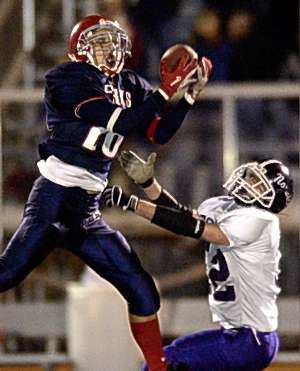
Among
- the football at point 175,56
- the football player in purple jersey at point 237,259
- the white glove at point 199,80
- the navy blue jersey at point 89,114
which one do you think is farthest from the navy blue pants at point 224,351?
the football at point 175,56

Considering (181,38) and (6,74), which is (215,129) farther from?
(6,74)

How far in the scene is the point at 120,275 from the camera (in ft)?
21.4

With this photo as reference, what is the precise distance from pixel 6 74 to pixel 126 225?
138cm

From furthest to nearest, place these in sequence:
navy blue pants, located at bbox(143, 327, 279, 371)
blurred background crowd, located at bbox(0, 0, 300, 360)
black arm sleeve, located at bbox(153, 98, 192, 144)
A: blurred background crowd, located at bbox(0, 0, 300, 360)
black arm sleeve, located at bbox(153, 98, 192, 144)
navy blue pants, located at bbox(143, 327, 279, 371)

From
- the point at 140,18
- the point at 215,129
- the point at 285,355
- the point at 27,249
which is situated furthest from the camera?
the point at 140,18

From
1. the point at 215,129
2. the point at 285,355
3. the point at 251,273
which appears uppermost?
the point at 215,129

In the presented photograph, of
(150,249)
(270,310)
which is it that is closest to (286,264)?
(150,249)

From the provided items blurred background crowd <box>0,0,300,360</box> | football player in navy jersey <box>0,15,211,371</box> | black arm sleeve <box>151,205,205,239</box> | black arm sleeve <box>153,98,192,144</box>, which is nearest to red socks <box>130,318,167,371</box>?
football player in navy jersey <box>0,15,211,371</box>

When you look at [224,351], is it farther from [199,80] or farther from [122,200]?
[199,80]

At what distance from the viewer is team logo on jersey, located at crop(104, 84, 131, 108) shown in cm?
655

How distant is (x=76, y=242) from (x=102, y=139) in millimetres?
417

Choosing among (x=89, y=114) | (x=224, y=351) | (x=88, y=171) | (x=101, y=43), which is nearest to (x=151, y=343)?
(x=224, y=351)

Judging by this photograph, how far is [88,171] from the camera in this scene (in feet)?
21.6

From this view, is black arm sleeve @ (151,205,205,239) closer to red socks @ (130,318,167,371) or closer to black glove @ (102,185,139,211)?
black glove @ (102,185,139,211)
